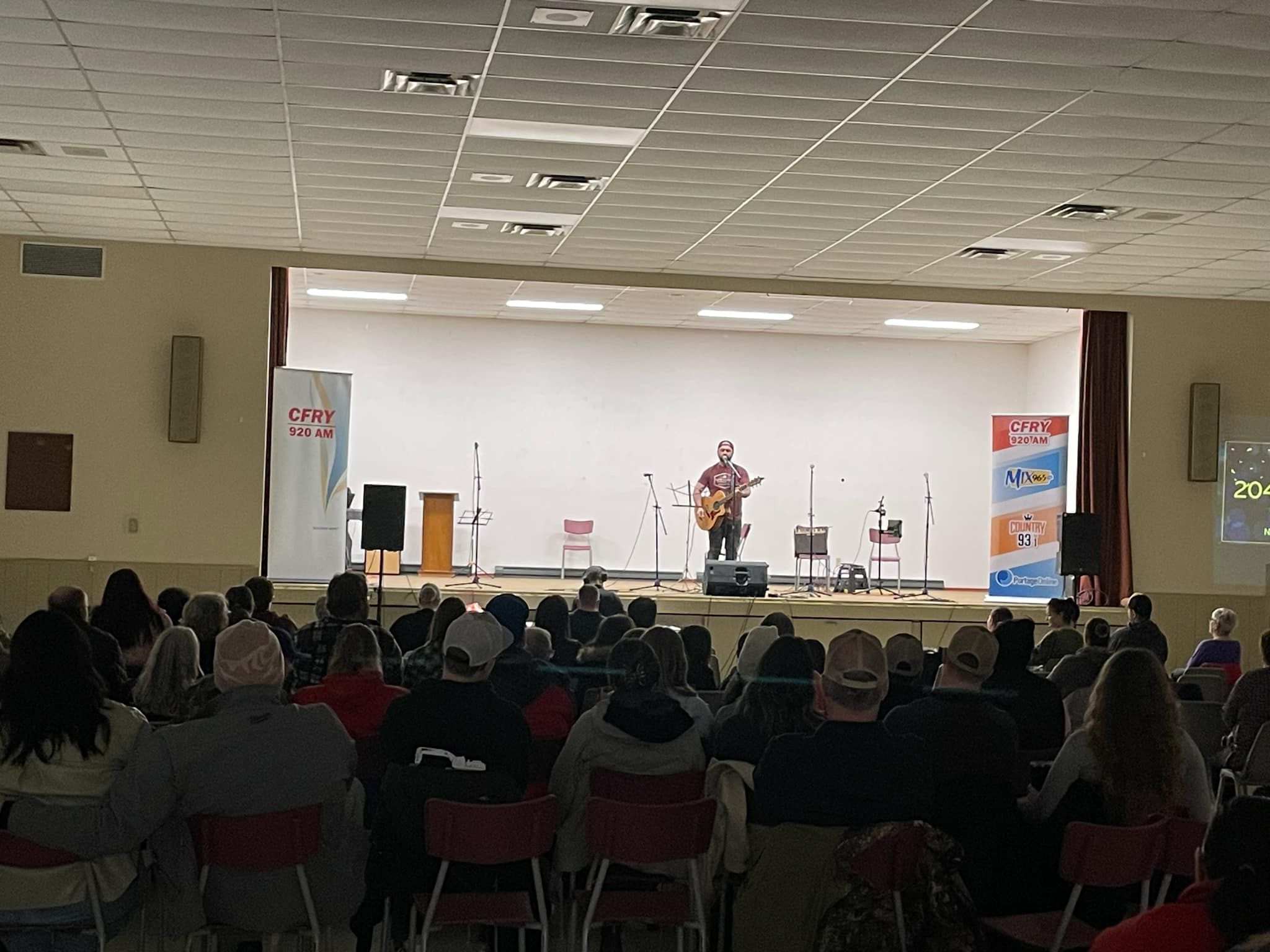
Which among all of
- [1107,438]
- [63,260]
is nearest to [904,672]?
[1107,438]

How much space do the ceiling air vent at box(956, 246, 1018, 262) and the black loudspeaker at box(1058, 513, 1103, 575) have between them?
2.42 meters

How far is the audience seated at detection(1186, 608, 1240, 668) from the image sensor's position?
8367mm

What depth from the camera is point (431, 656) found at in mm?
5805

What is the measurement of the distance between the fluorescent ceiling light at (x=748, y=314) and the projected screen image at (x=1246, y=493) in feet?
16.8

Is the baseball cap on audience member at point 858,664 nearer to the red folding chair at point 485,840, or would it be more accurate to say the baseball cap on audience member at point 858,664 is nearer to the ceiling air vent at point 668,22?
the red folding chair at point 485,840

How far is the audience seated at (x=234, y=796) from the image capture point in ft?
11.4

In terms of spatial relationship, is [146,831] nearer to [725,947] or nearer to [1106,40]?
[725,947]

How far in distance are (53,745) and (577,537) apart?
13.5 m

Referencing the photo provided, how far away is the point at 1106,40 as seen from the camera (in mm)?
5793

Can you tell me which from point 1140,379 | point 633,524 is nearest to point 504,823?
point 1140,379

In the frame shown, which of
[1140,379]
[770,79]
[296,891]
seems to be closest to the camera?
[296,891]

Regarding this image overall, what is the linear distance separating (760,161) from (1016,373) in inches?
421

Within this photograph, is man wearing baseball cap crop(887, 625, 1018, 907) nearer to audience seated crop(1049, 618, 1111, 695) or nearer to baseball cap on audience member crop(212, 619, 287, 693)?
baseball cap on audience member crop(212, 619, 287, 693)

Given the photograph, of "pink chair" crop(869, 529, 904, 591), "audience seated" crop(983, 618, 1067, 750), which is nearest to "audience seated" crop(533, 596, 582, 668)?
"audience seated" crop(983, 618, 1067, 750)
